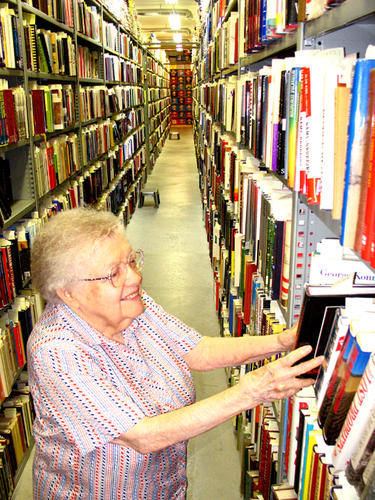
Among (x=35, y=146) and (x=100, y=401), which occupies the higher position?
(x=35, y=146)

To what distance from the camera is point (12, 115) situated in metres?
2.51

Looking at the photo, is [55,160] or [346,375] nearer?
[346,375]

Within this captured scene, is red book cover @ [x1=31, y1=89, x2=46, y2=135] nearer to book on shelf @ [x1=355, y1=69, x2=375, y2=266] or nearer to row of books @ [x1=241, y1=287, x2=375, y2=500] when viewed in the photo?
row of books @ [x1=241, y1=287, x2=375, y2=500]

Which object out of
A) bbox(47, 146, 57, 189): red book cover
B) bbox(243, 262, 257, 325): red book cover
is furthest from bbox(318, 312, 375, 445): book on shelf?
bbox(47, 146, 57, 189): red book cover

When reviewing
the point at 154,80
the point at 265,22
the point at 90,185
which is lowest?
the point at 90,185

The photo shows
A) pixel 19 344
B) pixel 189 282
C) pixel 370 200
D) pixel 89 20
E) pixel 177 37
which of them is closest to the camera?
pixel 370 200

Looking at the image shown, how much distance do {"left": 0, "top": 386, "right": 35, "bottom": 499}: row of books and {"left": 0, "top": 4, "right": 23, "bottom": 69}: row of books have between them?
5.69 feet

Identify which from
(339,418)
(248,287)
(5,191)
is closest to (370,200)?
(339,418)

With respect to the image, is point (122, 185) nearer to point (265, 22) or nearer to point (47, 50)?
point (47, 50)

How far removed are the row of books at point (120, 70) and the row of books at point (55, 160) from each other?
202 cm

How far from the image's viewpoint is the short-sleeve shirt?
118cm

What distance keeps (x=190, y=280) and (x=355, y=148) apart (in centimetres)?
430

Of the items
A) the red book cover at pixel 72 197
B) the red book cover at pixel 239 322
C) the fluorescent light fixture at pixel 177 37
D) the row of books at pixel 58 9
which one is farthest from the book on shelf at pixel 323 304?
the fluorescent light fixture at pixel 177 37

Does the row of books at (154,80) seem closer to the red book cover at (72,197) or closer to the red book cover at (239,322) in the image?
the red book cover at (72,197)
